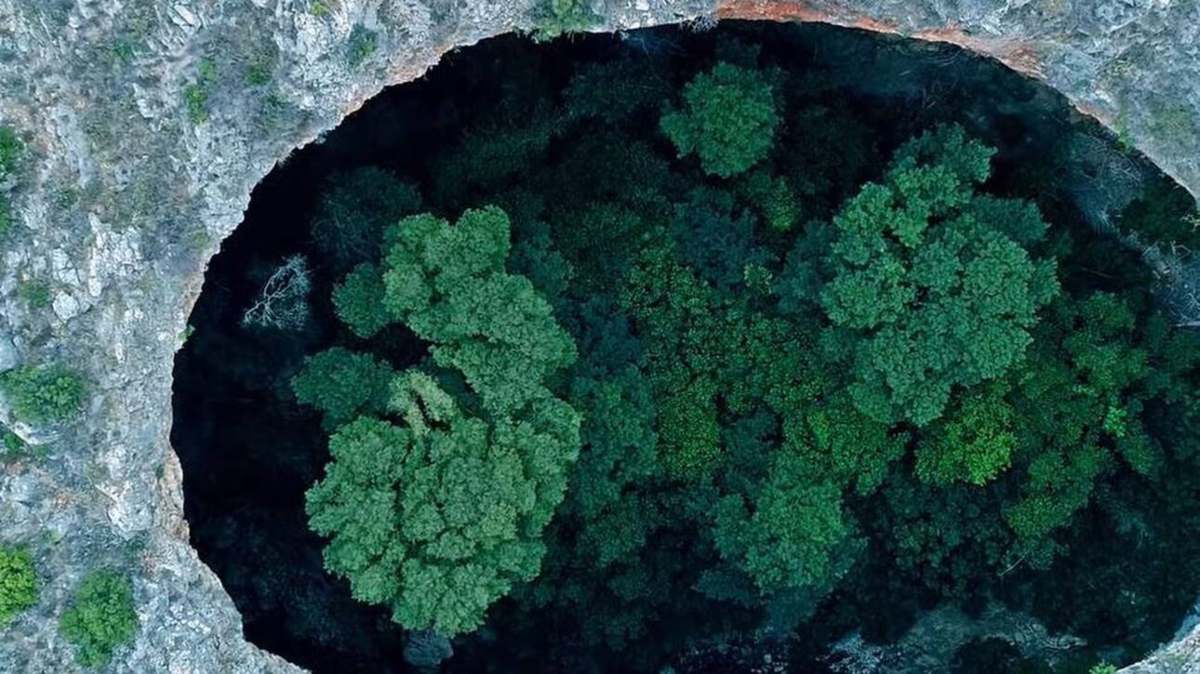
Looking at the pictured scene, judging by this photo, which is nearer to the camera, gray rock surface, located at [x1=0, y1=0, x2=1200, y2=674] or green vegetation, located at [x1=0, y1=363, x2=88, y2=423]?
gray rock surface, located at [x1=0, y1=0, x2=1200, y2=674]

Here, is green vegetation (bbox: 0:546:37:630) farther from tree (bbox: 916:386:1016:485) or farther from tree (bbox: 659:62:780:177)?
tree (bbox: 916:386:1016:485)

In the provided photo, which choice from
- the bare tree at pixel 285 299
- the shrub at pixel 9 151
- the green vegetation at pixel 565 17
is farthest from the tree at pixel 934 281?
the shrub at pixel 9 151

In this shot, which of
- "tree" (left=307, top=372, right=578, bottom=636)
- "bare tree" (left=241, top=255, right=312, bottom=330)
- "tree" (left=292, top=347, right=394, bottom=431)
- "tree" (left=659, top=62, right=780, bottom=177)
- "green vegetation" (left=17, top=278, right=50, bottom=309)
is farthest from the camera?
"bare tree" (left=241, top=255, right=312, bottom=330)

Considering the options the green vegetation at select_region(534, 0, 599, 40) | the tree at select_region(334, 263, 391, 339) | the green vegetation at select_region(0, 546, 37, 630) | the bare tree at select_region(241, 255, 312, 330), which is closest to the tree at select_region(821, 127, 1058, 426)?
the green vegetation at select_region(534, 0, 599, 40)

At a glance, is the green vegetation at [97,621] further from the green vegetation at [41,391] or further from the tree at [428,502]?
the tree at [428,502]

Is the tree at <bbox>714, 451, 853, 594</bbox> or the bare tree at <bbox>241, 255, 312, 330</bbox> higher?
the tree at <bbox>714, 451, 853, 594</bbox>

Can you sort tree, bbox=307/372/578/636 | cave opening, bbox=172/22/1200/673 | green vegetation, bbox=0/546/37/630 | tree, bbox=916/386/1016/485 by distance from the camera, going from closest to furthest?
1. green vegetation, bbox=0/546/37/630
2. tree, bbox=307/372/578/636
3. tree, bbox=916/386/1016/485
4. cave opening, bbox=172/22/1200/673
